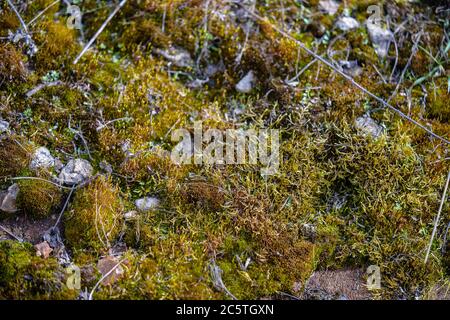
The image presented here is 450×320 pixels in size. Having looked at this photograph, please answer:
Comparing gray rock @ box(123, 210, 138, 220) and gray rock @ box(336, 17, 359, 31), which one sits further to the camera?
gray rock @ box(336, 17, 359, 31)

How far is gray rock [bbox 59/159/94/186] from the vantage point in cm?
382

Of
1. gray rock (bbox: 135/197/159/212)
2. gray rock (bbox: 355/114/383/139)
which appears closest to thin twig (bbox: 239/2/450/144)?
gray rock (bbox: 355/114/383/139)

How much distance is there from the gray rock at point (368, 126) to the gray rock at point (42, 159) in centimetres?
271

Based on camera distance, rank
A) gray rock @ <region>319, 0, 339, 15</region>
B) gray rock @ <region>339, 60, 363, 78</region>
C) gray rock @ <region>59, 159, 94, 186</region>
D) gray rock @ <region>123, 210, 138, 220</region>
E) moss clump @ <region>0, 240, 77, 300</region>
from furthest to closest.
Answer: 1. gray rock @ <region>319, 0, 339, 15</region>
2. gray rock @ <region>339, 60, 363, 78</region>
3. gray rock @ <region>59, 159, 94, 186</region>
4. gray rock @ <region>123, 210, 138, 220</region>
5. moss clump @ <region>0, 240, 77, 300</region>

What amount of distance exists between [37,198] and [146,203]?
0.86 metres

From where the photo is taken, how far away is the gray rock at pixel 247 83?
14.6 feet

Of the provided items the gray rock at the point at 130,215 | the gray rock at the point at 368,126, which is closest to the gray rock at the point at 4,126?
the gray rock at the point at 130,215

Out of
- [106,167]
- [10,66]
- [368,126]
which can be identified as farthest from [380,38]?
[10,66]

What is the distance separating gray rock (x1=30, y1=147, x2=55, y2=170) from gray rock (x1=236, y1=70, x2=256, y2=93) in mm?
1834

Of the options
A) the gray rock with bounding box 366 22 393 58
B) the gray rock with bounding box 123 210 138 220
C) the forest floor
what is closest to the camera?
the forest floor

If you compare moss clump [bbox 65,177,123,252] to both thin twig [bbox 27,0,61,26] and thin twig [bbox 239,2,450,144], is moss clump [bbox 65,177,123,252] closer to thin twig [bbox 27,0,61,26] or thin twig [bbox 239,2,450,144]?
thin twig [bbox 27,0,61,26]

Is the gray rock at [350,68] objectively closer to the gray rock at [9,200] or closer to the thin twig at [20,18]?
the thin twig at [20,18]

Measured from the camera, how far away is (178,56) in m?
4.58

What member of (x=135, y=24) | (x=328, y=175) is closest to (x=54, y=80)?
(x=135, y=24)
